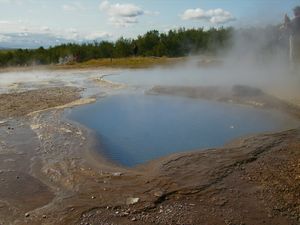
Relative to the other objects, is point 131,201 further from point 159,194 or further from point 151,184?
point 151,184

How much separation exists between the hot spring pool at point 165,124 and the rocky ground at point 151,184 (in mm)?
740

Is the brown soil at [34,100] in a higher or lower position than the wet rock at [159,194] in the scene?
higher

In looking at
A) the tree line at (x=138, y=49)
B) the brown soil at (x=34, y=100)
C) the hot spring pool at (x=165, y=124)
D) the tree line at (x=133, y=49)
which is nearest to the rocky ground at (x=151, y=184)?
the hot spring pool at (x=165, y=124)

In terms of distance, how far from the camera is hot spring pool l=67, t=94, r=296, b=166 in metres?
10.0

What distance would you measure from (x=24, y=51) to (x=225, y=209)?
54.3 m

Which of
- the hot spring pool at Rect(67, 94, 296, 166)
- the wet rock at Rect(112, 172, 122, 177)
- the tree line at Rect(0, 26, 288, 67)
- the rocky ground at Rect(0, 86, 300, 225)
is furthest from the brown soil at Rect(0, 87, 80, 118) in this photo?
the tree line at Rect(0, 26, 288, 67)

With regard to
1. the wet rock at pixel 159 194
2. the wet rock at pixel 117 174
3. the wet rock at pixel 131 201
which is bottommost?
the wet rock at pixel 131 201

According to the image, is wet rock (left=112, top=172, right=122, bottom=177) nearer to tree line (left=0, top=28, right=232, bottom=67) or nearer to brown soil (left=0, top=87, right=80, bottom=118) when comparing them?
brown soil (left=0, top=87, right=80, bottom=118)

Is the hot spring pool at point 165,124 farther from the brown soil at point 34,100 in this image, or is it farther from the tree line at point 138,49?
the tree line at point 138,49

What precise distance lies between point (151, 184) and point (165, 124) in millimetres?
5551

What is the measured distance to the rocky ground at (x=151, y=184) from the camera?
6.05 meters

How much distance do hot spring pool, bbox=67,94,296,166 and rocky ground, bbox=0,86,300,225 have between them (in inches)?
29.1

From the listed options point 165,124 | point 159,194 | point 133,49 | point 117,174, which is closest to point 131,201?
point 159,194

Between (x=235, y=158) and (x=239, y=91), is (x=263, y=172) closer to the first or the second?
(x=235, y=158)
